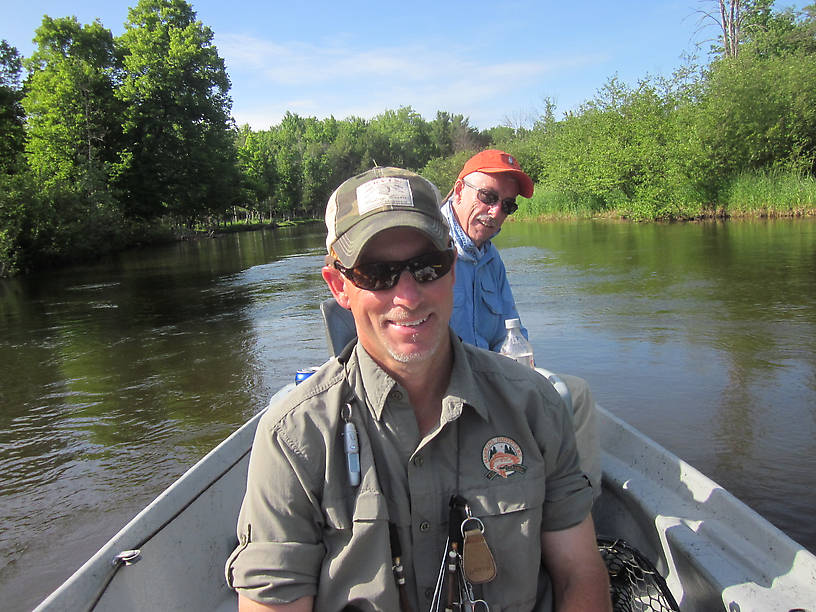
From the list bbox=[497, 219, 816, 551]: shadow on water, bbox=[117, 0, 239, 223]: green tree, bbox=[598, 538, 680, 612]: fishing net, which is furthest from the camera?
bbox=[117, 0, 239, 223]: green tree

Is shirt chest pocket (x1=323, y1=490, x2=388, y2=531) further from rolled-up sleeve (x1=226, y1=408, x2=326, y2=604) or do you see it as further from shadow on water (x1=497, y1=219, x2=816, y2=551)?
shadow on water (x1=497, y1=219, x2=816, y2=551)

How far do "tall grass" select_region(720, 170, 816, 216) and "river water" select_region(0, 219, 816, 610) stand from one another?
574 cm

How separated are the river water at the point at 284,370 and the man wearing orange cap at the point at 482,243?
2.48 m

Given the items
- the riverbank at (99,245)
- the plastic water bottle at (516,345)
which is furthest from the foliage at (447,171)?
the plastic water bottle at (516,345)

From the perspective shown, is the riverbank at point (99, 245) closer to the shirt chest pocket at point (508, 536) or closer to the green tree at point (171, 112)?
the green tree at point (171, 112)

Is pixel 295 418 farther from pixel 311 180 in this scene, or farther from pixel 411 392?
pixel 311 180

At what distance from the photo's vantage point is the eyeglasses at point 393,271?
1.59 metres

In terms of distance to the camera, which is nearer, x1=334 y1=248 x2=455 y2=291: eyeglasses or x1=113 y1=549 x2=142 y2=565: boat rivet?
x1=334 y1=248 x2=455 y2=291: eyeglasses

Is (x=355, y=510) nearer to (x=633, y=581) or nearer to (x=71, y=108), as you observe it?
(x=633, y=581)

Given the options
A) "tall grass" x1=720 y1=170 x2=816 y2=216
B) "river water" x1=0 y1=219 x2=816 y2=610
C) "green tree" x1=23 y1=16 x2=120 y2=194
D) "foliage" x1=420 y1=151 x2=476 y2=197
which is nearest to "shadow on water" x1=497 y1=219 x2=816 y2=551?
"river water" x1=0 y1=219 x2=816 y2=610

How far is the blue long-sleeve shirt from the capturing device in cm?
331

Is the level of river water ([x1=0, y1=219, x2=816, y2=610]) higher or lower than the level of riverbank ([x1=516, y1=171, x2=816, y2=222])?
lower

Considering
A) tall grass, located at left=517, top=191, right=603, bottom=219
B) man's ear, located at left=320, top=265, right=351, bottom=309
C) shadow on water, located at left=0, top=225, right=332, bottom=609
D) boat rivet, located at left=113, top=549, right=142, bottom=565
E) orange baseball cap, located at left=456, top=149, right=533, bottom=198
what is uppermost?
tall grass, located at left=517, top=191, right=603, bottom=219

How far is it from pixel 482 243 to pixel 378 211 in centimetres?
199
